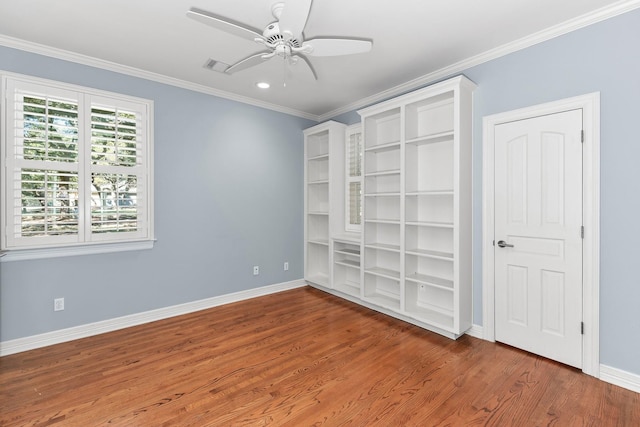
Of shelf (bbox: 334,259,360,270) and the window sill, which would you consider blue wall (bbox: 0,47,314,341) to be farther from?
shelf (bbox: 334,259,360,270)

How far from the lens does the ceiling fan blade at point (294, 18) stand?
1.71 m

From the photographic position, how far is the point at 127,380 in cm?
230

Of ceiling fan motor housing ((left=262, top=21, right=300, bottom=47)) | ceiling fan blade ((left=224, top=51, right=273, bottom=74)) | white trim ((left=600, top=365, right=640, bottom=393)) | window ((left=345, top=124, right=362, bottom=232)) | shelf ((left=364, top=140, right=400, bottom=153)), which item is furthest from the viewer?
window ((left=345, top=124, right=362, bottom=232))

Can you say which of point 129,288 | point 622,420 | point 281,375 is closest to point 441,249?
point 622,420

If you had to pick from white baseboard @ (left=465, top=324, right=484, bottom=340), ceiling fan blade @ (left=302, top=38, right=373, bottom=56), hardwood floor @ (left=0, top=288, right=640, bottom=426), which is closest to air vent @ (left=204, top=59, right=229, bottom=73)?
ceiling fan blade @ (left=302, top=38, right=373, bottom=56)

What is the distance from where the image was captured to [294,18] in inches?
72.7

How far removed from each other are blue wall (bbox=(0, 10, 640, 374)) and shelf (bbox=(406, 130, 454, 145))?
0.29 m

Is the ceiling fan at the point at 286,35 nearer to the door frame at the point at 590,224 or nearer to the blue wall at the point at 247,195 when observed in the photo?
the blue wall at the point at 247,195

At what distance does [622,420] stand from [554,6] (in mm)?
2865

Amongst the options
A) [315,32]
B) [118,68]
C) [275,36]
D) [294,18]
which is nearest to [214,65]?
[118,68]

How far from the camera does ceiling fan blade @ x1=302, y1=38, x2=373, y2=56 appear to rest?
2.15 meters

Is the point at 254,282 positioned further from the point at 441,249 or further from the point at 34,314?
the point at 441,249

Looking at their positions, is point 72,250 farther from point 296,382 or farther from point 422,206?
point 422,206

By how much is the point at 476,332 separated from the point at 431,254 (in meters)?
0.87
